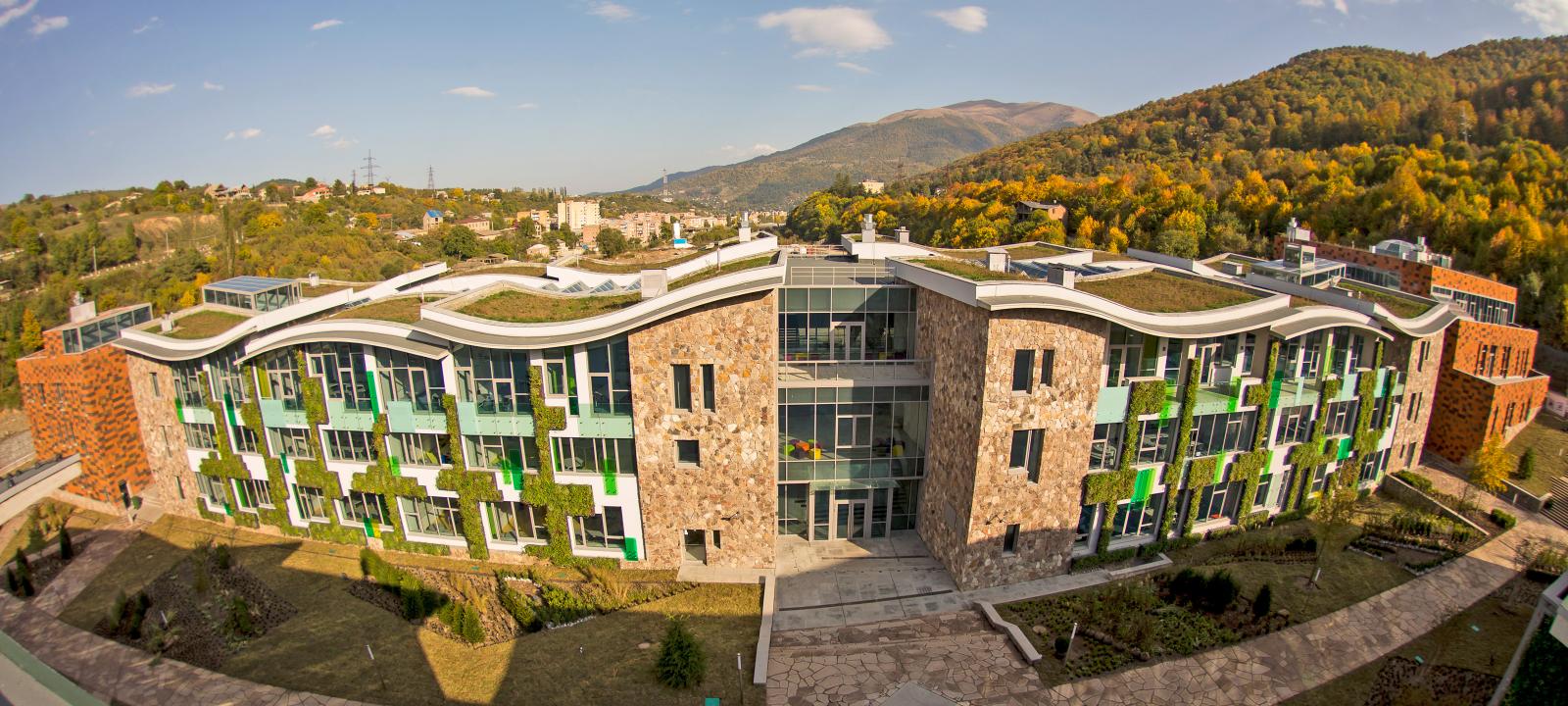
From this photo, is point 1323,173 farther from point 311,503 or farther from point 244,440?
point 244,440

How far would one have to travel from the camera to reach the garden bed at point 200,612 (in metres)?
18.6

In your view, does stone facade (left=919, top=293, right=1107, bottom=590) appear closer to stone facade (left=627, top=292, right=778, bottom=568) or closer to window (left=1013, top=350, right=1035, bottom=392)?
window (left=1013, top=350, right=1035, bottom=392)

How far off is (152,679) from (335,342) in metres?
9.73

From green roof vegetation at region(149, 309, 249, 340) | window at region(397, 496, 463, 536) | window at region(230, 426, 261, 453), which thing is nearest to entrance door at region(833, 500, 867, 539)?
window at region(397, 496, 463, 536)

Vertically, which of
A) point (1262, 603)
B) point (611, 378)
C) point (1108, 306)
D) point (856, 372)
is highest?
point (1108, 306)

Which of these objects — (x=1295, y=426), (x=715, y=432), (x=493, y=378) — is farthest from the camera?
(x=1295, y=426)

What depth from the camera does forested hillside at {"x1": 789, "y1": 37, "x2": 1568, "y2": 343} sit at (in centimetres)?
4678

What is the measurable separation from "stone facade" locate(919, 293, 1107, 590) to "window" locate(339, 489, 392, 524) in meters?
18.7

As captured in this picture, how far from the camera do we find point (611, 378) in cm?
2006

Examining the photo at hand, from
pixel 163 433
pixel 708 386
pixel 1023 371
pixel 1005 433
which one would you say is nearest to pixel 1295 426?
pixel 1023 371

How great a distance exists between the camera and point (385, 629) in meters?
19.0

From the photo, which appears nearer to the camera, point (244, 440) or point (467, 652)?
point (467, 652)

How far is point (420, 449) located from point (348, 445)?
272 centimetres

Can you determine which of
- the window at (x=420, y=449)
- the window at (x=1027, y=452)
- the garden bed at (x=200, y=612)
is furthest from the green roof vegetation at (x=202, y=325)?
the window at (x=1027, y=452)
